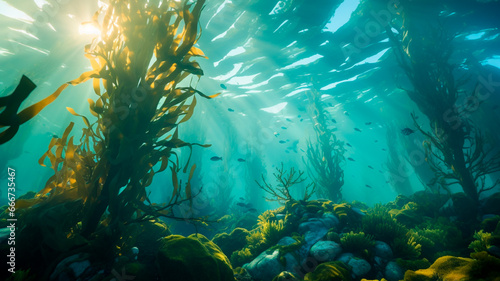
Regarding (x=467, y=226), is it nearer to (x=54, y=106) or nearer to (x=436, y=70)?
(x=436, y=70)

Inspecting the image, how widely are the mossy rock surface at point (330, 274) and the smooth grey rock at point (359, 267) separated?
30 cm

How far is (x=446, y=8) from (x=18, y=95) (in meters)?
16.8

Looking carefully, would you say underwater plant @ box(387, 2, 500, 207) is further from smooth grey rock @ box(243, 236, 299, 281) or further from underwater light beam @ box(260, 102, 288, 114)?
underwater light beam @ box(260, 102, 288, 114)

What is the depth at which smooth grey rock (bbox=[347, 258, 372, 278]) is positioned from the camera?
333 cm

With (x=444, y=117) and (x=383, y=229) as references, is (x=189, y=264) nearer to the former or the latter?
(x=383, y=229)

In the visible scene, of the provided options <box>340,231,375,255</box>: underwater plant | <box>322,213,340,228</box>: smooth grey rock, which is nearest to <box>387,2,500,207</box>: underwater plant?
<box>322,213,340,228</box>: smooth grey rock

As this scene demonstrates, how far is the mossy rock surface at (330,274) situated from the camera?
2926 millimetres

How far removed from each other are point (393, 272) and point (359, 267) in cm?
54

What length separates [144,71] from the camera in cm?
303

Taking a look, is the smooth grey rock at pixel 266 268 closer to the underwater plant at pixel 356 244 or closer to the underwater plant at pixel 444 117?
the underwater plant at pixel 356 244

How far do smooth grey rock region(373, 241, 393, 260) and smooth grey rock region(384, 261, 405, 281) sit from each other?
0.25 metres

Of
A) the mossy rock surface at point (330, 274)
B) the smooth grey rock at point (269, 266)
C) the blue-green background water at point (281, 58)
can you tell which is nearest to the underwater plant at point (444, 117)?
the blue-green background water at point (281, 58)

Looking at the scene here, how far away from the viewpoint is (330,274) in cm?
296

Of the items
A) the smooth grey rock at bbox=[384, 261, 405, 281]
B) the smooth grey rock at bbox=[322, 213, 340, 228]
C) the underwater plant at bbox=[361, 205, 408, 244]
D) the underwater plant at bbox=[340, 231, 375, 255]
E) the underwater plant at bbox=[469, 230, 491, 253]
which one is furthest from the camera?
the smooth grey rock at bbox=[322, 213, 340, 228]
